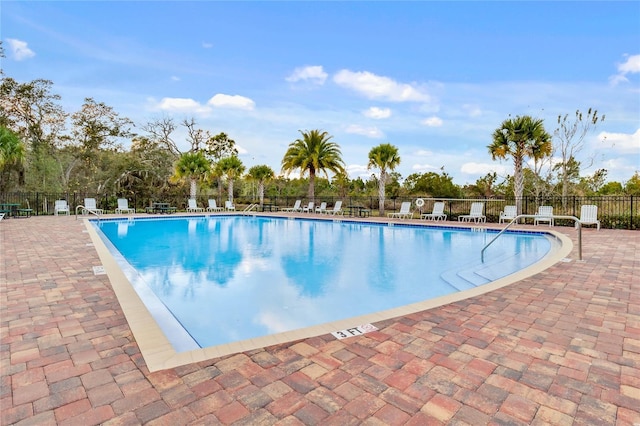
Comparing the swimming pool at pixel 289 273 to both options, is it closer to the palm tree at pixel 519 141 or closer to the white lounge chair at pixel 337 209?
the palm tree at pixel 519 141

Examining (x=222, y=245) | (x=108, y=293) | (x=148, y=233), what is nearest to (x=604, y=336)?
(x=108, y=293)

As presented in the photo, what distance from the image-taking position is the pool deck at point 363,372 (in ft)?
5.82

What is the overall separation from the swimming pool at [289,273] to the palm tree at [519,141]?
12.2ft

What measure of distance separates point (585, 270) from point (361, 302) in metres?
3.37

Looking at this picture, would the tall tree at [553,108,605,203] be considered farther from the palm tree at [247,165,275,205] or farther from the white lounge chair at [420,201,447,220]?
the palm tree at [247,165,275,205]

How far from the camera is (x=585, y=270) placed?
510cm

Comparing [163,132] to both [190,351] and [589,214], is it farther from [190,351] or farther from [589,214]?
[190,351]

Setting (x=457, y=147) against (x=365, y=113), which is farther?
(x=457, y=147)

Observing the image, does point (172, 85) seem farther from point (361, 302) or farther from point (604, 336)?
point (604, 336)

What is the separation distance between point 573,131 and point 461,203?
21.7 feet

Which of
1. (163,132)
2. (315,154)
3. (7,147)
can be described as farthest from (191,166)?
(163,132)

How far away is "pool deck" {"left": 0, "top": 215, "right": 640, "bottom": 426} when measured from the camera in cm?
178

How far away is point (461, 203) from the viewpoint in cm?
2003

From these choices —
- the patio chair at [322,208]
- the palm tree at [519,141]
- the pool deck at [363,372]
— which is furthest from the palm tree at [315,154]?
the pool deck at [363,372]
